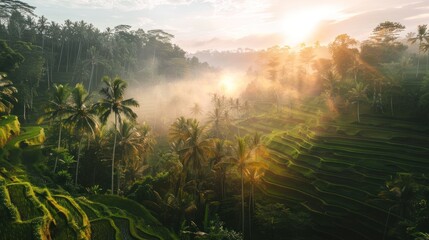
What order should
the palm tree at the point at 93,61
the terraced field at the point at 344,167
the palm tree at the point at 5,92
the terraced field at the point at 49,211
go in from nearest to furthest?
1. the terraced field at the point at 49,211
2. the terraced field at the point at 344,167
3. the palm tree at the point at 5,92
4. the palm tree at the point at 93,61

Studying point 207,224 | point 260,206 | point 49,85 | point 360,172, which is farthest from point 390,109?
point 49,85

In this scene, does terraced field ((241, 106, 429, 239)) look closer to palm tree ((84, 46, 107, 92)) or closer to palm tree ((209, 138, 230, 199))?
palm tree ((209, 138, 230, 199))

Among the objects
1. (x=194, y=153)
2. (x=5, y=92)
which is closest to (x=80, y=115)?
(x=5, y=92)

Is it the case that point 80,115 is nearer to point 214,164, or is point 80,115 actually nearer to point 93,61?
point 214,164

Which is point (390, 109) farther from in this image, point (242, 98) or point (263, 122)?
point (242, 98)

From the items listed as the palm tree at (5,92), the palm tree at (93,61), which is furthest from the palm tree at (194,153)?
the palm tree at (93,61)

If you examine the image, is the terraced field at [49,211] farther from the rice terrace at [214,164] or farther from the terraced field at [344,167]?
the terraced field at [344,167]

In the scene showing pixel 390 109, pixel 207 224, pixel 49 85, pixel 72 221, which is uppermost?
pixel 49 85

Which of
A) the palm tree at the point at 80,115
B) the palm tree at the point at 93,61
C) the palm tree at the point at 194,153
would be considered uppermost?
the palm tree at the point at 93,61
